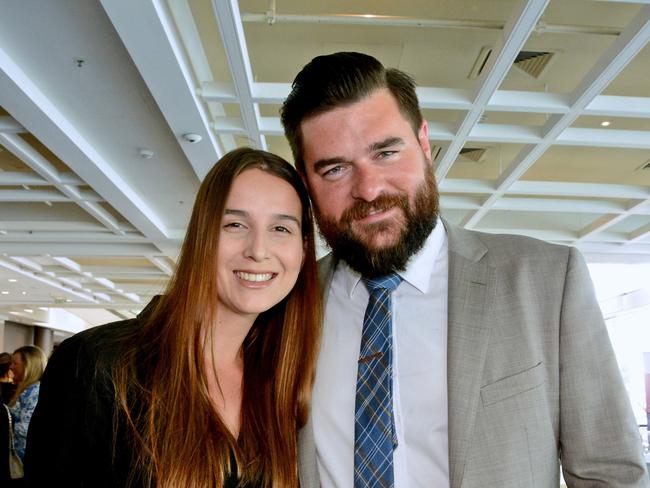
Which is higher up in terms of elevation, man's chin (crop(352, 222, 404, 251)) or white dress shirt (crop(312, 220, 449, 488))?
man's chin (crop(352, 222, 404, 251))

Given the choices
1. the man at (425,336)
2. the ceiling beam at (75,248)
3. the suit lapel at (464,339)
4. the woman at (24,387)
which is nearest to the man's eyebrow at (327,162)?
the man at (425,336)

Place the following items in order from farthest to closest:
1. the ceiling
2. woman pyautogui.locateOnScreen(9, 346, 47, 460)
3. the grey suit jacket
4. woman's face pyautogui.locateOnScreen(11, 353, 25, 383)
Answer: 1. woman's face pyautogui.locateOnScreen(11, 353, 25, 383)
2. the ceiling
3. woman pyautogui.locateOnScreen(9, 346, 47, 460)
4. the grey suit jacket

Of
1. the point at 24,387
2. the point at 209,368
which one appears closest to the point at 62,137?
the point at 24,387

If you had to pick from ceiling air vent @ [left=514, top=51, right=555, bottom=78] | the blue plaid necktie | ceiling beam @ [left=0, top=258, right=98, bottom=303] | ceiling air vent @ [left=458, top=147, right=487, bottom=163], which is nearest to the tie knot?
the blue plaid necktie

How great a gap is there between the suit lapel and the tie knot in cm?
14

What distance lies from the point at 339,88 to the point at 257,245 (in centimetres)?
49

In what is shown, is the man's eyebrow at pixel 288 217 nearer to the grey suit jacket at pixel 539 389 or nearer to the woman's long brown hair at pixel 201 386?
the woman's long brown hair at pixel 201 386

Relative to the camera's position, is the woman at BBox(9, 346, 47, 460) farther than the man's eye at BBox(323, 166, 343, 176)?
Yes

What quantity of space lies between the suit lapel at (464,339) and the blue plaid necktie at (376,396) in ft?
0.47

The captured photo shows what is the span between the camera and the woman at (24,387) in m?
4.55

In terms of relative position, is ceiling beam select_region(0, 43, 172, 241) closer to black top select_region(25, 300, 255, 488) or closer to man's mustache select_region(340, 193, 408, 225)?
black top select_region(25, 300, 255, 488)

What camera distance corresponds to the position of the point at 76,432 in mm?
1408

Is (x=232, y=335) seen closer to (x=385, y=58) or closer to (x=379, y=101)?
(x=379, y=101)

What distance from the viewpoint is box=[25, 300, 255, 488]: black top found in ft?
4.57
